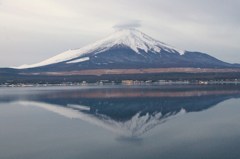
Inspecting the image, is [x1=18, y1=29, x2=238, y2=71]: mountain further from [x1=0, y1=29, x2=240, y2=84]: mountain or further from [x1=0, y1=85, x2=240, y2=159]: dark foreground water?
[x1=0, y1=85, x2=240, y2=159]: dark foreground water

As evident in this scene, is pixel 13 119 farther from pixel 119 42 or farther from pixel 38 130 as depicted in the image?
pixel 119 42

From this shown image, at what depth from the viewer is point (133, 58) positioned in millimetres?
166250

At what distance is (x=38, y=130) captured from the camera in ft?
60.1

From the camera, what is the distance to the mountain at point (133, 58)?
146 metres

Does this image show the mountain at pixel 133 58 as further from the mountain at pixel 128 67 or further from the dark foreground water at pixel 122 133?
the dark foreground water at pixel 122 133

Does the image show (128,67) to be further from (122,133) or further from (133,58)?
(122,133)

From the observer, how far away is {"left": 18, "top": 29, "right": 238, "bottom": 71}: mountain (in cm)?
14650

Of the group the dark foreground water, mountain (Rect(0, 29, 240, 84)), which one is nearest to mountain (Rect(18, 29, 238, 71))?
mountain (Rect(0, 29, 240, 84))

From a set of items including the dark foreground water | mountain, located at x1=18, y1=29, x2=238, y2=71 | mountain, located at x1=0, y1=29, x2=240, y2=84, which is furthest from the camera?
mountain, located at x1=18, y1=29, x2=238, y2=71

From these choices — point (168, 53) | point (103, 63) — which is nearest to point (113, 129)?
point (103, 63)

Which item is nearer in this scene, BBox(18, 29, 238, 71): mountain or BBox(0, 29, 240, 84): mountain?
BBox(0, 29, 240, 84): mountain

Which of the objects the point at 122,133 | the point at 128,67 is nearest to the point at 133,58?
the point at 128,67

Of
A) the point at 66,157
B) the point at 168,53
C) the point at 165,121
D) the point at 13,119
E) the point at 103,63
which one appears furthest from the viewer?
the point at 168,53

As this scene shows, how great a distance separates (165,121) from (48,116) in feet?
23.6
